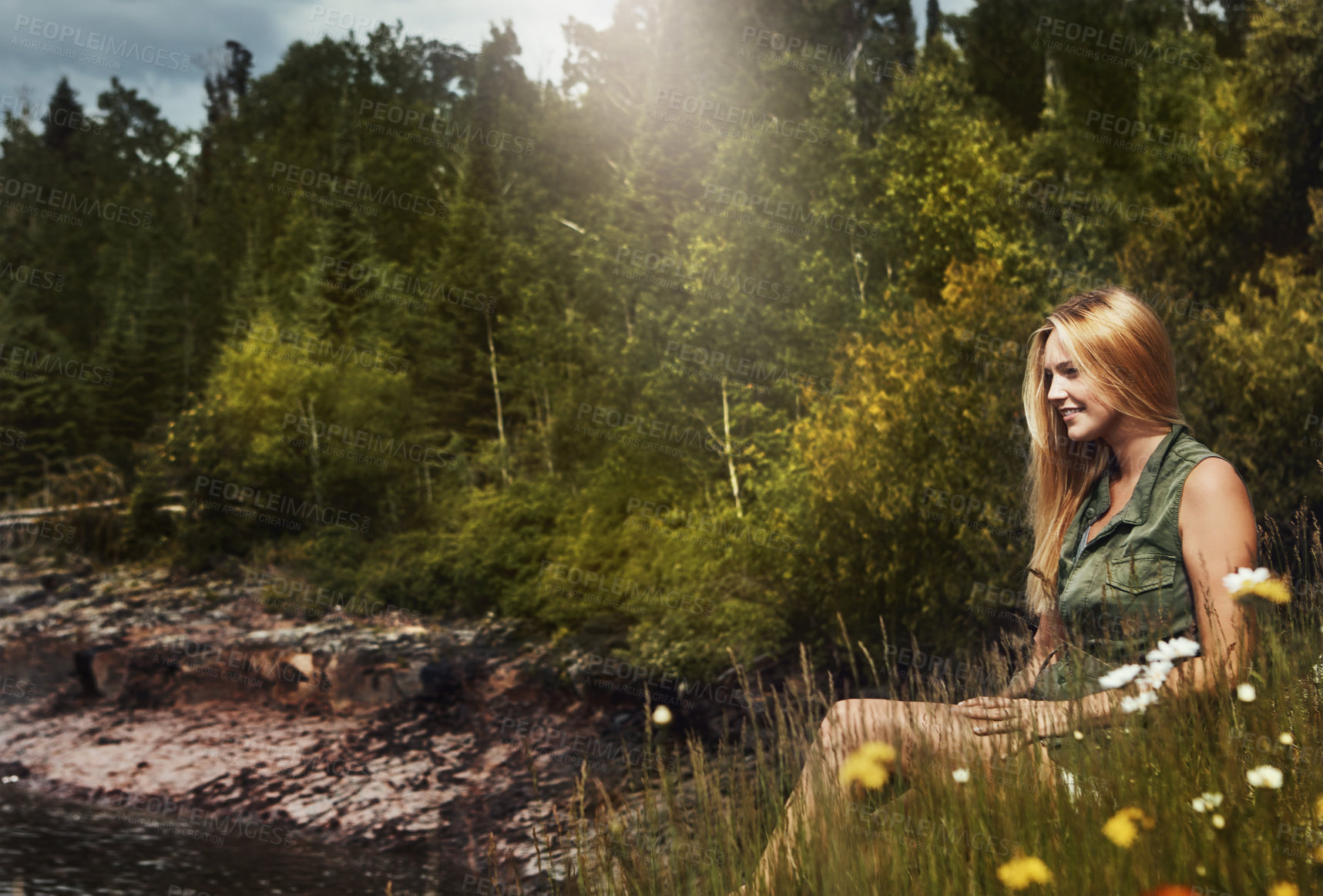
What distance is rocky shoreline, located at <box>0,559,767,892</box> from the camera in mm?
11727

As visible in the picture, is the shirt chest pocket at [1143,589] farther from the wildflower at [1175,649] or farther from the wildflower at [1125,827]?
the wildflower at [1125,827]

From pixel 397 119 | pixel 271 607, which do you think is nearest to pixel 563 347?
pixel 271 607

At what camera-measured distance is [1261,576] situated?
190 centimetres

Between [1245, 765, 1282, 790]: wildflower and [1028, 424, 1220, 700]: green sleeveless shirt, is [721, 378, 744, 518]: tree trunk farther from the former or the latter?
[1245, 765, 1282, 790]: wildflower

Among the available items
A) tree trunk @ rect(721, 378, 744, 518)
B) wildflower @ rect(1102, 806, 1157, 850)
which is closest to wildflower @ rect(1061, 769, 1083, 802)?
wildflower @ rect(1102, 806, 1157, 850)

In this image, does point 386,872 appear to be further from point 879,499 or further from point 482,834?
point 879,499

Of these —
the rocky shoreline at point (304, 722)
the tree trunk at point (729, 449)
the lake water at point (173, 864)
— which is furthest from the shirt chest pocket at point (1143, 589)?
the tree trunk at point (729, 449)

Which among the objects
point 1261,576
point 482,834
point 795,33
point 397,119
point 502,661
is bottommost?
point 482,834

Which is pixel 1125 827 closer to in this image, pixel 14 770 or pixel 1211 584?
pixel 1211 584

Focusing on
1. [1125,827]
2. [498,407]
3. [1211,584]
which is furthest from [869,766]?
[498,407]

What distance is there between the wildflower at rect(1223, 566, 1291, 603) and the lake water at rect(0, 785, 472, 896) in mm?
8901

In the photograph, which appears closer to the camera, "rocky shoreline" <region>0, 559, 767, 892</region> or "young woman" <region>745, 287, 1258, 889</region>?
"young woman" <region>745, 287, 1258, 889</region>

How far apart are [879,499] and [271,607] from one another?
13.6m

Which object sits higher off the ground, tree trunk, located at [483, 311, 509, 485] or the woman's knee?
tree trunk, located at [483, 311, 509, 485]
